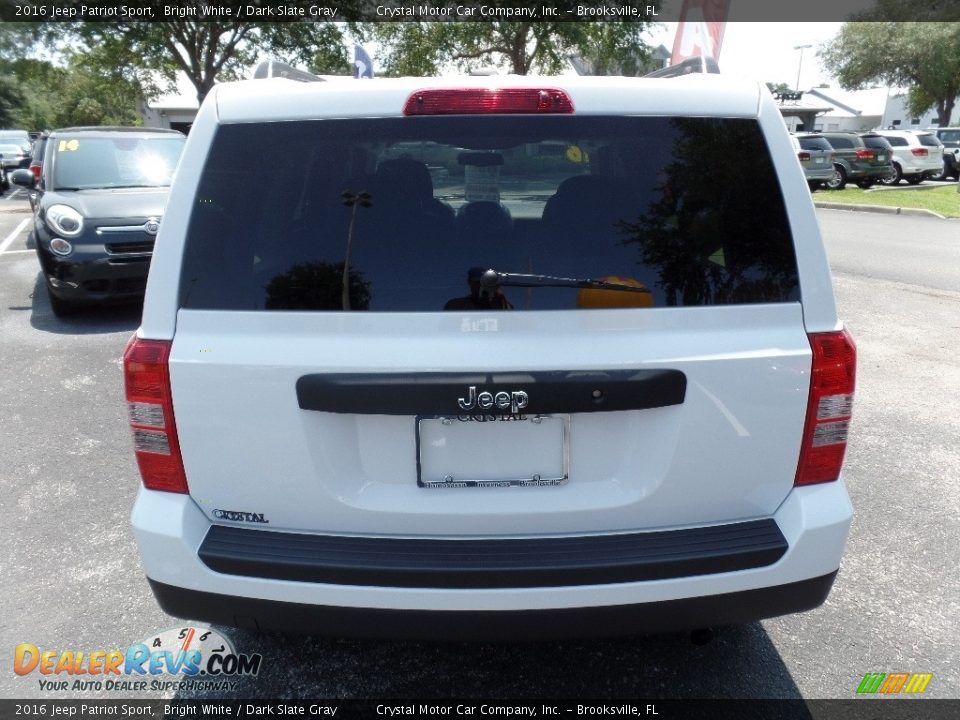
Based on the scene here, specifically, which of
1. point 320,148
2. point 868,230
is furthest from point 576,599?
point 868,230

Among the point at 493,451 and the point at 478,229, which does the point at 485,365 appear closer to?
the point at 493,451

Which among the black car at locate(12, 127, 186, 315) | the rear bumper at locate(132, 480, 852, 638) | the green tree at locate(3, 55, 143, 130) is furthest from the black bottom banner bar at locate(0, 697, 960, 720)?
the green tree at locate(3, 55, 143, 130)

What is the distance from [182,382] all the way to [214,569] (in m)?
0.52

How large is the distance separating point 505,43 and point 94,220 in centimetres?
2229

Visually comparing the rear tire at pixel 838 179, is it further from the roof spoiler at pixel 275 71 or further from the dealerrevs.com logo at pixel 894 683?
the roof spoiler at pixel 275 71

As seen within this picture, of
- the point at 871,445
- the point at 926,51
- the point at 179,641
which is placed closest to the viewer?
the point at 179,641

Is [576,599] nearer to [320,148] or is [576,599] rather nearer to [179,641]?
[320,148]

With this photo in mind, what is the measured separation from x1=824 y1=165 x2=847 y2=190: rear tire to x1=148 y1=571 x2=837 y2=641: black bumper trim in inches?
1048

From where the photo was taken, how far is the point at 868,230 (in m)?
15.0


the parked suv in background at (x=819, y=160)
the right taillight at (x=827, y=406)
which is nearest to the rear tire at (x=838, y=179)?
the parked suv in background at (x=819, y=160)

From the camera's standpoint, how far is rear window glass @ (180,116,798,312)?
2078 mm

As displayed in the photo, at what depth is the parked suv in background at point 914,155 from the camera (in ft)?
87.0

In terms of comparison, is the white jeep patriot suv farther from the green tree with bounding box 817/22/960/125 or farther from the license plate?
the green tree with bounding box 817/22/960/125

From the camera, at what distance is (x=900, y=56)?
158 feet
